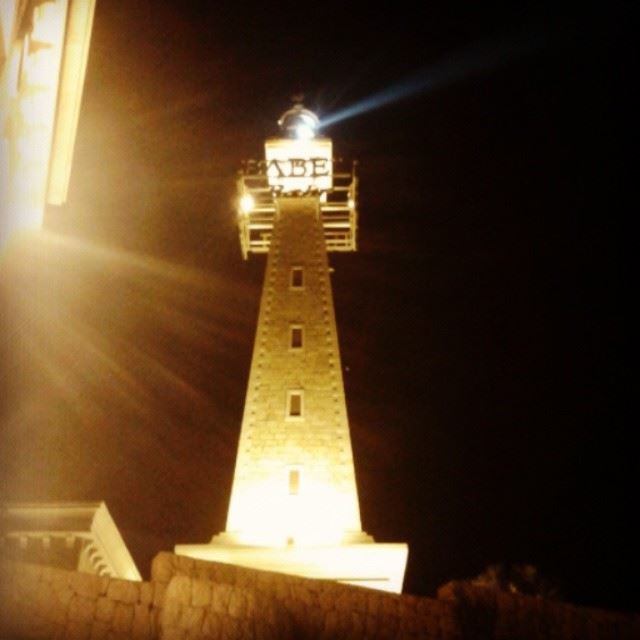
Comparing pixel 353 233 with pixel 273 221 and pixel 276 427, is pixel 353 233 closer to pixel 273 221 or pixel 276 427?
pixel 273 221

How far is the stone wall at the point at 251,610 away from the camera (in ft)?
35.6

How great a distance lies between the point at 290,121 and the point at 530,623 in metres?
24.0

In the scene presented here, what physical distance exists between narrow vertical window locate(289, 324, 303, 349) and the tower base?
21.1 feet

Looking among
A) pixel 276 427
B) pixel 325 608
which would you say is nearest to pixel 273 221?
pixel 276 427

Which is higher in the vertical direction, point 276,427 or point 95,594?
point 276,427

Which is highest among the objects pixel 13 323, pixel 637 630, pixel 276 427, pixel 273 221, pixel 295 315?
pixel 273 221

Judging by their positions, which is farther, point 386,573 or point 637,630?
point 386,573

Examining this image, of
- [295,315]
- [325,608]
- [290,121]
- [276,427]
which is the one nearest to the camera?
[325,608]

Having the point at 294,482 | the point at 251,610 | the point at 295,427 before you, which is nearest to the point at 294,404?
the point at 295,427

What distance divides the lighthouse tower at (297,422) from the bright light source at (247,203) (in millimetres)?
34

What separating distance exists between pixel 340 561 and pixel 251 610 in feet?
29.0

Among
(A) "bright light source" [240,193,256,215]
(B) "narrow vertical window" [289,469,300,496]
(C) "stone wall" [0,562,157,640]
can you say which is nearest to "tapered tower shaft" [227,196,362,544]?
(B) "narrow vertical window" [289,469,300,496]

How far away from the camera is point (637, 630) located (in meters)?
12.6

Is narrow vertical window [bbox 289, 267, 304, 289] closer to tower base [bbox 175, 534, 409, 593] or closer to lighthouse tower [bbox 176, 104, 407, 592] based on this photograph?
lighthouse tower [bbox 176, 104, 407, 592]
